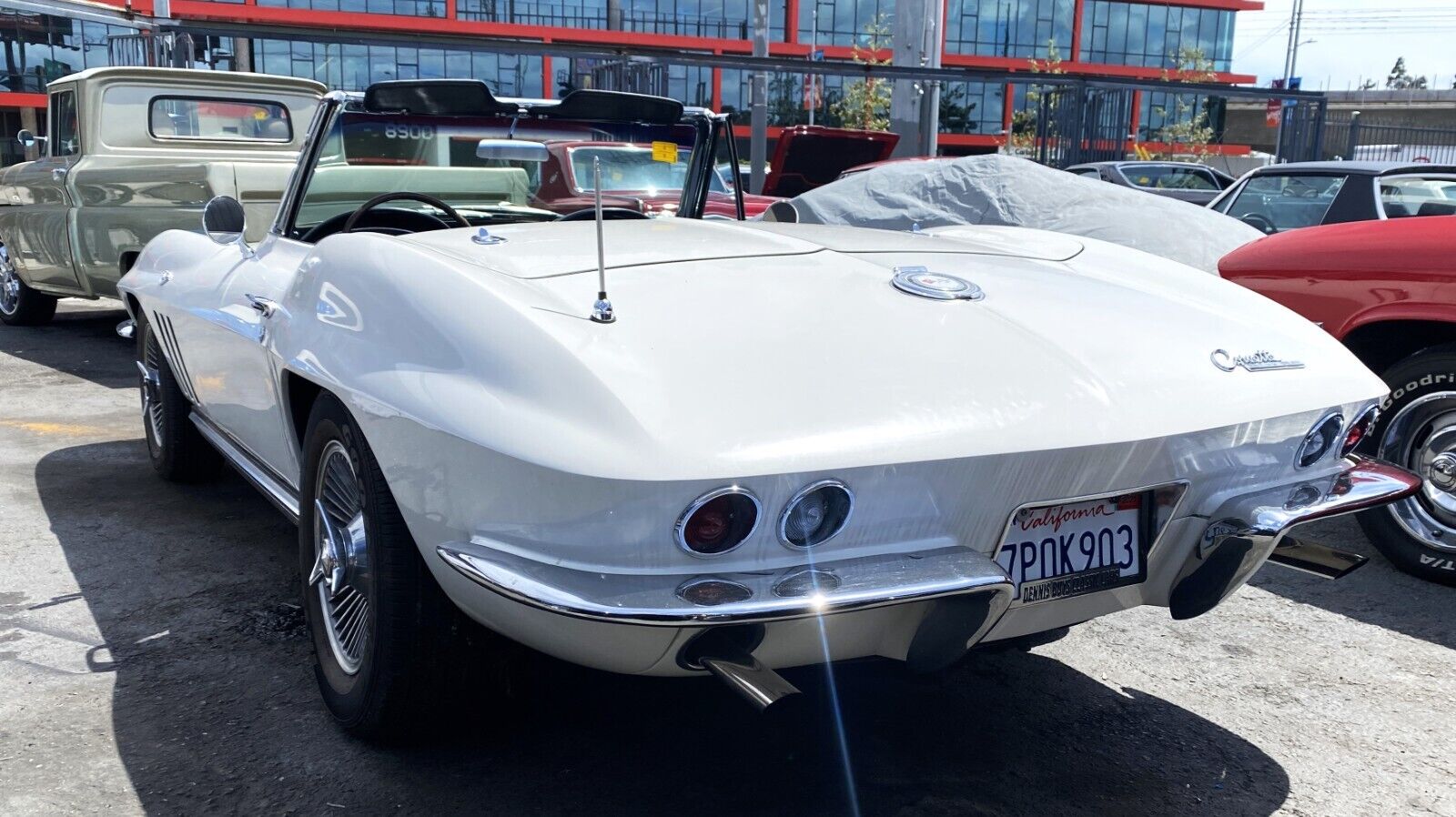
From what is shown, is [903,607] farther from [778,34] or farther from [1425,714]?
[778,34]

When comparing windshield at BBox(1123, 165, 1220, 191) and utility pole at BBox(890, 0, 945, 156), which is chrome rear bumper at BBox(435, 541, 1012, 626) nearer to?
windshield at BBox(1123, 165, 1220, 191)

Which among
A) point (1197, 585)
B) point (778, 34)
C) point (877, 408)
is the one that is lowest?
point (1197, 585)

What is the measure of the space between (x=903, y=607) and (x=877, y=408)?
35 centimetres

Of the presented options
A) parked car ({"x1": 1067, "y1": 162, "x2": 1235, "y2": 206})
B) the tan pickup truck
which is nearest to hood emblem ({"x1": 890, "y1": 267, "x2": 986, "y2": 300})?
the tan pickup truck

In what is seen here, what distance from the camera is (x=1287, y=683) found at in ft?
10.5

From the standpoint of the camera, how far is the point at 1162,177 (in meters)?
15.0

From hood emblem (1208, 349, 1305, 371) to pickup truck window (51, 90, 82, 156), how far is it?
7.88 metres

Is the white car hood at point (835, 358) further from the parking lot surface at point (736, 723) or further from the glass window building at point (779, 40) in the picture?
the glass window building at point (779, 40)

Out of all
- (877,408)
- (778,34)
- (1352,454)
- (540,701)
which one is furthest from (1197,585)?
(778,34)

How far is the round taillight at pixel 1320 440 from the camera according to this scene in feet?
8.29

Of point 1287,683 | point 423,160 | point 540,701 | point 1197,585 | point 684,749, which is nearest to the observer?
point 1197,585

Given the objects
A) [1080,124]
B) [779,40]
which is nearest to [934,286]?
[1080,124]

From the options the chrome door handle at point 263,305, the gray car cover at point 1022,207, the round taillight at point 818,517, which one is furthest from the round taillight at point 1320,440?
the gray car cover at point 1022,207

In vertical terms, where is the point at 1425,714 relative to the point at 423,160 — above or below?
below
